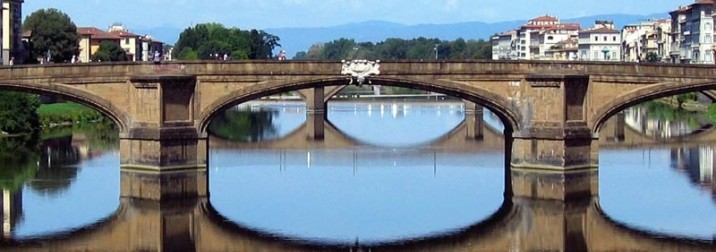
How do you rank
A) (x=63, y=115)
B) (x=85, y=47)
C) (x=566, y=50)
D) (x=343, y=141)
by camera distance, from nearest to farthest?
(x=343, y=141) → (x=63, y=115) → (x=85, y=47) → (x=566, y=50)

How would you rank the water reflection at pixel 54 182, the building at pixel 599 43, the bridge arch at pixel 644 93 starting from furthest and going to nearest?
the building at pixel 599 43 → the bridge arch at pixel 644 93 → the water reflection at pixel 54 182

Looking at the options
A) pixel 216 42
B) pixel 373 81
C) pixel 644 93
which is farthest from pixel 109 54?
pixel 644 93

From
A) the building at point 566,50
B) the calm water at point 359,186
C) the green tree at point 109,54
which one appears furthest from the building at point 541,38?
the calm water at point 359,186

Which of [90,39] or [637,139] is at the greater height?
[90,39]

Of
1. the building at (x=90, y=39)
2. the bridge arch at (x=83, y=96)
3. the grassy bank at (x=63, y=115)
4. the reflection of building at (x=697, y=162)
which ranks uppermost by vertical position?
the building at (x=90, y=39)

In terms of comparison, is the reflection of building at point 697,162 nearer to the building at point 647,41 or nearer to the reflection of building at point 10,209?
the reflection of building at point 10,209

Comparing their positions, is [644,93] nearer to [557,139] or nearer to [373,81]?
[557,139]

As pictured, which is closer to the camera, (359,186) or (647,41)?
(359,186)

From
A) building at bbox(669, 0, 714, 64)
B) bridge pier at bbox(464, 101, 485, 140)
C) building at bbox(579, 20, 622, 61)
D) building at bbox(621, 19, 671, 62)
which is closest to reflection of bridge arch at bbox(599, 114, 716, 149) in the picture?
bridge pier at bbox(464, 101, 485, 140)
